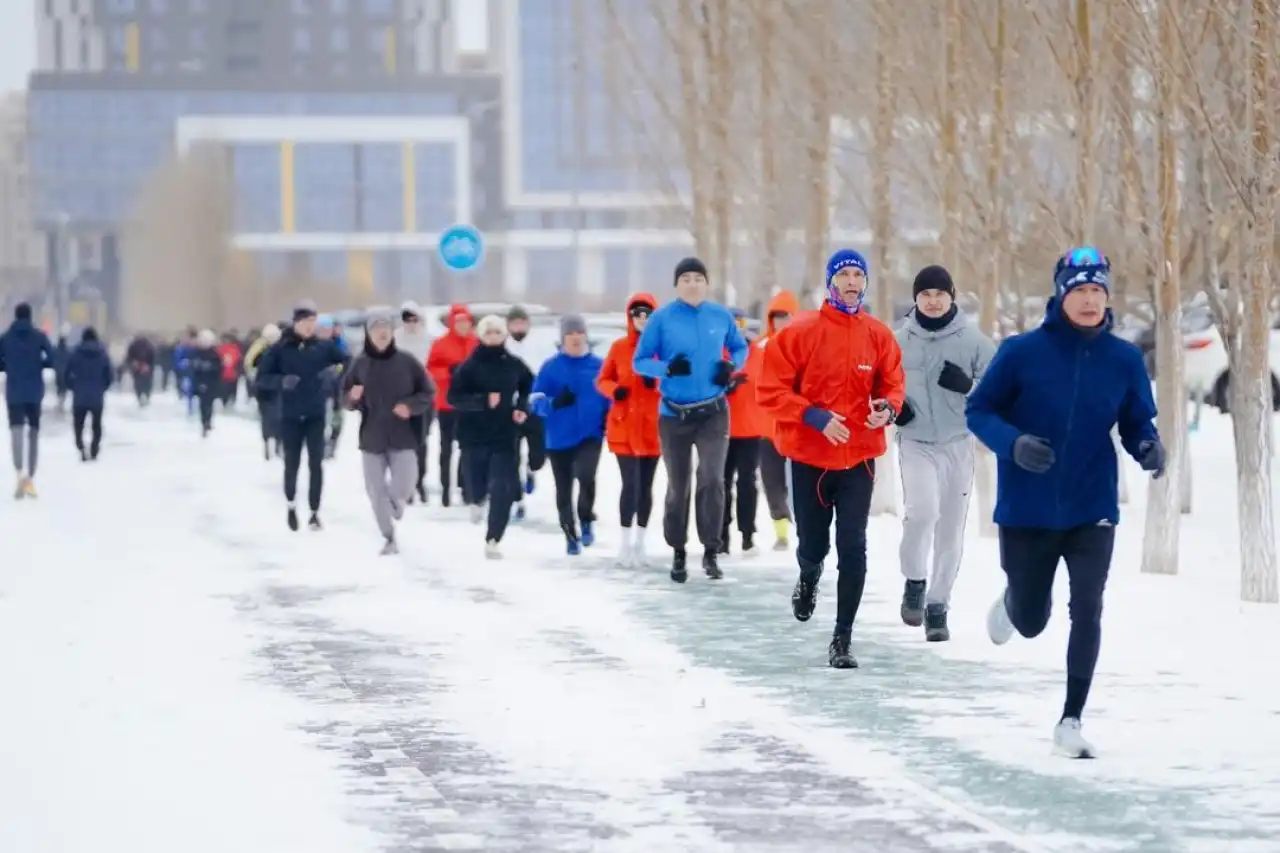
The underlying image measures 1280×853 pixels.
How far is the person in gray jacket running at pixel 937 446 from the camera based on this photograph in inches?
536

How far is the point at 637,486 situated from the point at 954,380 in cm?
508

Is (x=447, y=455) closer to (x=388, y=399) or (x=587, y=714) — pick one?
(x=388, y=399)

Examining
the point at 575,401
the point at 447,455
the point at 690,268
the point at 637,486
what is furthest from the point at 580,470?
the point at 447,455

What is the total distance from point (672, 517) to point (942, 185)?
592 cm

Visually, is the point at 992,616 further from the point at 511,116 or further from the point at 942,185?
the point at 511,116

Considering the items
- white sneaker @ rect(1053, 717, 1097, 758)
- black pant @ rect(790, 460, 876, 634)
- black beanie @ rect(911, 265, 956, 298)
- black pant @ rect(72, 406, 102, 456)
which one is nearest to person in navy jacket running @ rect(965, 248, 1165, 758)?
white sneaker @ rect(1053, 717, 1097, 758)

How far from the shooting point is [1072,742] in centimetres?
977

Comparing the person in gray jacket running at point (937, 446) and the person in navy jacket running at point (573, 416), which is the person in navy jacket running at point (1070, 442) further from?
the person in navy jacket running at point (573, 416)

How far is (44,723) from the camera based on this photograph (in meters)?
11.0

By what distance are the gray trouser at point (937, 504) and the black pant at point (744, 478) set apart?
495cm

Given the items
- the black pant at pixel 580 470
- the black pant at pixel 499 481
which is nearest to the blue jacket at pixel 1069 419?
the black pant at pixel 499 481

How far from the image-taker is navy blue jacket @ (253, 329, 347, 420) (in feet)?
70.1

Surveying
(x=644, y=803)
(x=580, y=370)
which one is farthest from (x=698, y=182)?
(x=644, y=803)

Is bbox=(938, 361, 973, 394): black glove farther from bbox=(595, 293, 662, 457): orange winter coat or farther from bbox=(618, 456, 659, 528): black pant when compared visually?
bbox=(618, 456, 659, 528): black pant
